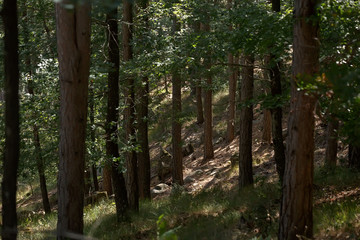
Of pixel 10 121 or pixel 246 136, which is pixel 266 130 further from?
pixel 10 121

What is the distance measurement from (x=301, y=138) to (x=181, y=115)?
31.9 ft

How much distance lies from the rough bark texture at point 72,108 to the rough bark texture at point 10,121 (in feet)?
5.08

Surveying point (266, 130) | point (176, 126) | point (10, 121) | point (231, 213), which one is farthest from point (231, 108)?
point (10, 121)

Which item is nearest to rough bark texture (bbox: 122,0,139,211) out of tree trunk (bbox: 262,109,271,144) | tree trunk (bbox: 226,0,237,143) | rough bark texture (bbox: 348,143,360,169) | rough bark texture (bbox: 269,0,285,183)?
rough bark texture (bbox: 269,0,285,183)

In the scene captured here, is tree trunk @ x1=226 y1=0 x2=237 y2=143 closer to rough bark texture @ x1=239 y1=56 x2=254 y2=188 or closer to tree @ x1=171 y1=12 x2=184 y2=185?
tree @ x1=171 y1=12 x2=184 y2=185

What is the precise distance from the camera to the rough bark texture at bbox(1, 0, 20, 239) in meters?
5.72

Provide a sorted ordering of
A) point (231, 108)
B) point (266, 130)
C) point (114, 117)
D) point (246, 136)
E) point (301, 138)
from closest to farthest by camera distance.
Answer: point (301, 138)
point (114, 117)
point (246, 136)
point (266, 130)
point (231, 108)

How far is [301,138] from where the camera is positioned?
23.3 ft

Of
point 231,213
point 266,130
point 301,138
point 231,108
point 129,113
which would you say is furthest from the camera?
point 231,108

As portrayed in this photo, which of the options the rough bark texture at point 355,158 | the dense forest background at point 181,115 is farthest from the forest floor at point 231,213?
the rough bark texture at point 355,158

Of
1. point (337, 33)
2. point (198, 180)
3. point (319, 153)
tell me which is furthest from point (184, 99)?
point (337, 33)

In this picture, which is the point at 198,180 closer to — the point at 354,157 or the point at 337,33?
the point at 354,157

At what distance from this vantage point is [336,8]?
23.6ft

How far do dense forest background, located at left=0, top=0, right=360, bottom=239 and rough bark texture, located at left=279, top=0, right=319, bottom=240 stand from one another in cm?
2
